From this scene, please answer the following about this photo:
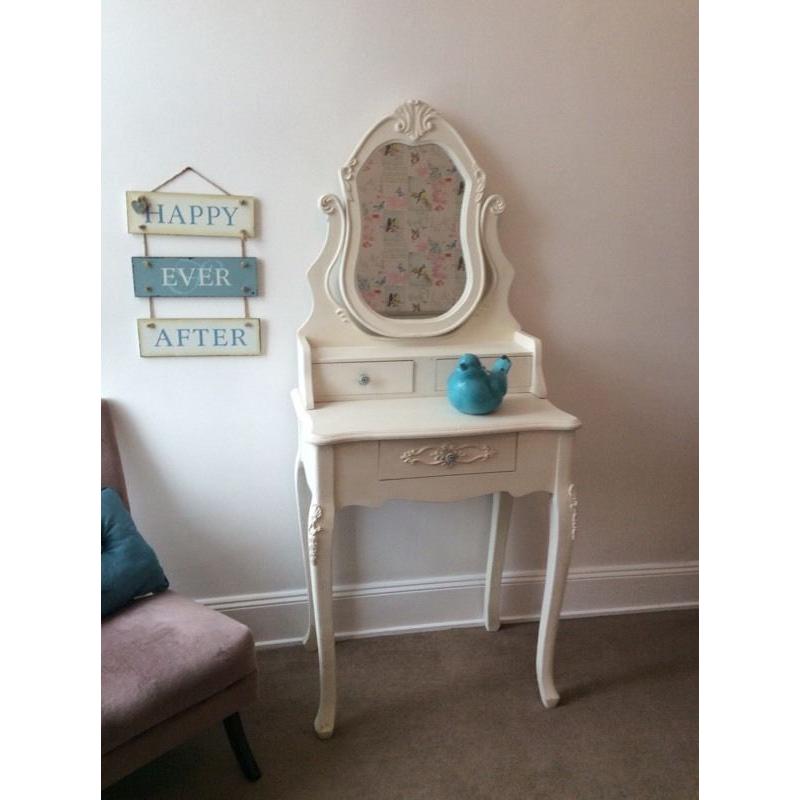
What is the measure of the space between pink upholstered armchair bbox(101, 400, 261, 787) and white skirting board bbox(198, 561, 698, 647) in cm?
50

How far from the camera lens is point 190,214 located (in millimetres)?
1770

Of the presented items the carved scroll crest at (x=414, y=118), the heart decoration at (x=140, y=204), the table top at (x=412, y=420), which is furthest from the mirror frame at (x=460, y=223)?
the heart decoration at (x=140, y=204)

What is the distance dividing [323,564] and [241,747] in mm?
462

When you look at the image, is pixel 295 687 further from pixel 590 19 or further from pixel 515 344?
pixel 590 19

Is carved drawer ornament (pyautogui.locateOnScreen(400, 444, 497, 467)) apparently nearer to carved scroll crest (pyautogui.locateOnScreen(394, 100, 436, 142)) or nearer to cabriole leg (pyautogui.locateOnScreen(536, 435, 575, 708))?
cabriole leg (pyautogui.locateOnScreen(536, 435, 575, 708))

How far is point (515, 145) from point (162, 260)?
1013 mm

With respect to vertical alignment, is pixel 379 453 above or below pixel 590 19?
Result: below

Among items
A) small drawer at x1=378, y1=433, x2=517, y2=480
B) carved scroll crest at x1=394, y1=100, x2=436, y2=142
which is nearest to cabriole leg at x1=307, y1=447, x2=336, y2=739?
small drawer at x1=378, y1=433, x2=517, y2=480

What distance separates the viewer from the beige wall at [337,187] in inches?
68.2

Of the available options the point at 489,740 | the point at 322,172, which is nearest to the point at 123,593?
the point at 489,740

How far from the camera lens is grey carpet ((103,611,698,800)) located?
5.28ft

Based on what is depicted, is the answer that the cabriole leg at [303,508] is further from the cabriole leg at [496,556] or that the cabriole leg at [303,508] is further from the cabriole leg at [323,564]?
the cabriole leg at [496,556]
